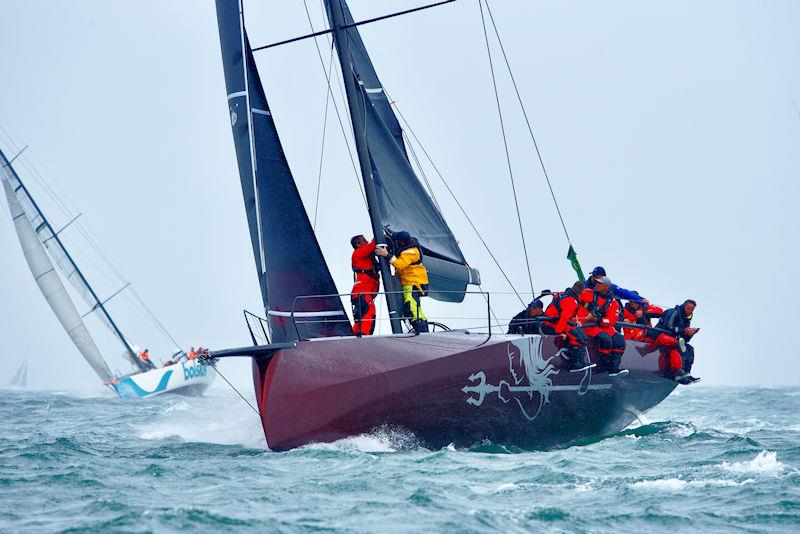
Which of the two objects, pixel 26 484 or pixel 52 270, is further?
pixel 52 270

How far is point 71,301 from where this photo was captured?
99.3ft

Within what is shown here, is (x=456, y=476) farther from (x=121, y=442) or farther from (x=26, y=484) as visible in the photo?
(x=121, y=442)

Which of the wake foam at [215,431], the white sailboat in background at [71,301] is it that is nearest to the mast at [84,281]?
the white sailboat in background at [71,301]

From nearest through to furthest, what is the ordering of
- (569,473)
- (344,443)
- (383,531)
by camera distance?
(383,531) < (569,473) < (344,443)

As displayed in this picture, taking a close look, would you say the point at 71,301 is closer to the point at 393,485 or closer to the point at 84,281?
the point at 84,281

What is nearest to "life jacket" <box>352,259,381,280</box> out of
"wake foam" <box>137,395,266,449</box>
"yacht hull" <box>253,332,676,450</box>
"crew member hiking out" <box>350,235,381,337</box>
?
"crew member hiking out" <box>350,235,381,337</box>

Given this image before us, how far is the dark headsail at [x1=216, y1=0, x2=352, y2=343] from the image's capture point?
10062 millimetres

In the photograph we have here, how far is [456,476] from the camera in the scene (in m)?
8.38

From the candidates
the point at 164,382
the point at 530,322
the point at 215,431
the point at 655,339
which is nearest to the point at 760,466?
the point at 530,322

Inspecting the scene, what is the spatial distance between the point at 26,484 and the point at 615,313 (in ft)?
21.1

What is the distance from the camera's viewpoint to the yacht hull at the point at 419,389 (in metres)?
9.39

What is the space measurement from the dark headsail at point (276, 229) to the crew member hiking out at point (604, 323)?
8.89ft

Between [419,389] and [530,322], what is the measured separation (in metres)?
2.54

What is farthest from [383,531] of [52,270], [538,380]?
[52,270]
